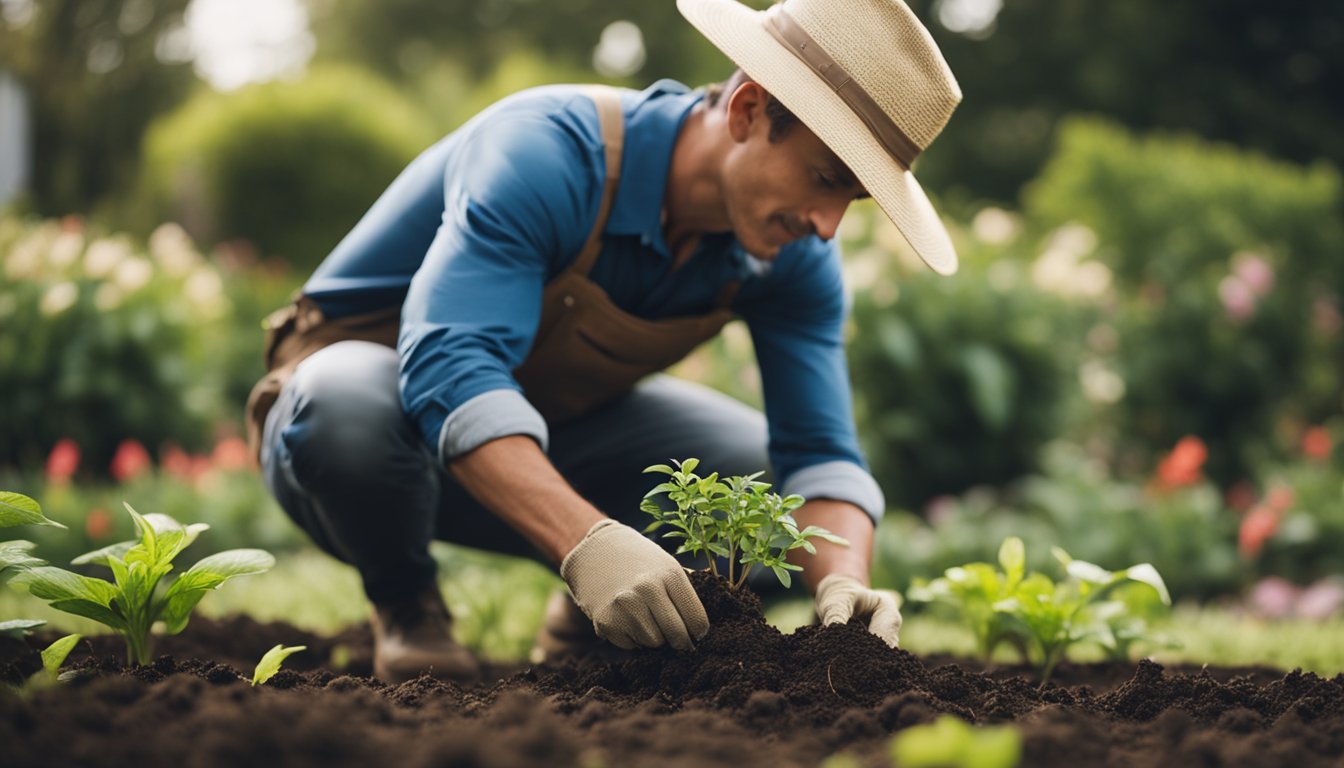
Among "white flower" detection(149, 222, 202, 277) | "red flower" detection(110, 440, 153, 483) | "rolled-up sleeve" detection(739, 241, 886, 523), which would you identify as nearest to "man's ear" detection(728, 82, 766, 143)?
"rolled-up sleeve" detection(739, 241, 886, 523)

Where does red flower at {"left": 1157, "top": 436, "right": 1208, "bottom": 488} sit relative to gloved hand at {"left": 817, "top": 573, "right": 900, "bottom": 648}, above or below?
above

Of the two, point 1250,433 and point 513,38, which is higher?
point 513,38

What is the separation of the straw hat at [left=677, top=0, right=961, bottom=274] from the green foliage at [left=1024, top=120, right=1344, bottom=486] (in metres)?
3.64

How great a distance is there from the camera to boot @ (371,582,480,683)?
8.22ft

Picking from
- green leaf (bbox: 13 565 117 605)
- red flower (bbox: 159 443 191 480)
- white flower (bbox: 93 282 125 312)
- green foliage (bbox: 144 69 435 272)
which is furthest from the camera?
green foliage (bbox: 144 69 435 272)

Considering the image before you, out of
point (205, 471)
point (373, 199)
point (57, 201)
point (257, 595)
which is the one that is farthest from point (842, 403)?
point (57, 201)

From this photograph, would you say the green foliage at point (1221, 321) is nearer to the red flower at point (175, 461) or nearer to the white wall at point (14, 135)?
the red flower at point (175, 461)

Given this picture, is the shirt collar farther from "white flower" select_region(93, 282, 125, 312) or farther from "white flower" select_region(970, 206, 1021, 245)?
"white flower" select_region(93, 282, 125, 312)

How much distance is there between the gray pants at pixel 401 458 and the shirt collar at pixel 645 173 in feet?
1.91

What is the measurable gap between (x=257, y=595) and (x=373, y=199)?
20.9 ft

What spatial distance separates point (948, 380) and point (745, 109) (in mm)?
2639

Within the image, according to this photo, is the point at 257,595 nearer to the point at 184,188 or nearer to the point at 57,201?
the point at 184,188

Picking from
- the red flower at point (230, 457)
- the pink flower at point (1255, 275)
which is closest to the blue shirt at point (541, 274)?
the red flower at point (230, 457)

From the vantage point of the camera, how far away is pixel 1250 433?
5.60 metres
